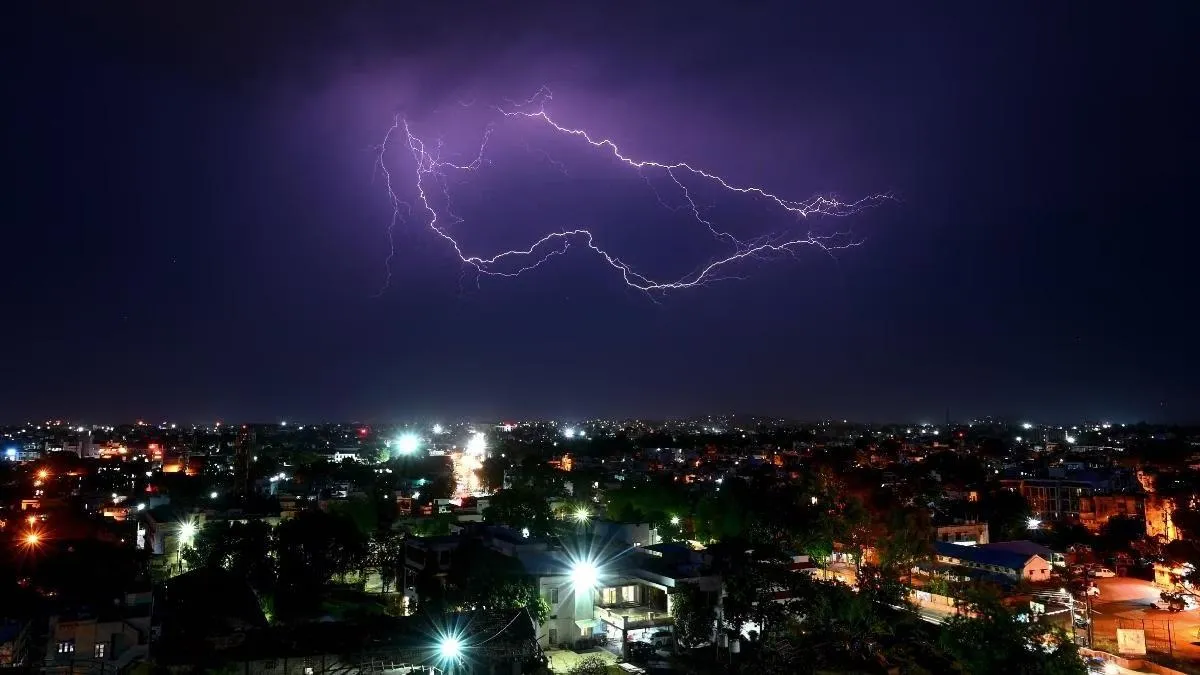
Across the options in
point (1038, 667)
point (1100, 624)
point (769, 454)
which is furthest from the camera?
point (769, 454)

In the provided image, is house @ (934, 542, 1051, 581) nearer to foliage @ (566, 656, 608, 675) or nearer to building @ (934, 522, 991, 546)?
building @ (934, 522, 991, 546)

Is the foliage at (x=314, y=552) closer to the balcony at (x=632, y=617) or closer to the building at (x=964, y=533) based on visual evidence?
the balcony at (x=632, y=617)

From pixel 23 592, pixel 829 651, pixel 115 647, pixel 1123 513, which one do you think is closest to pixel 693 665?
pixel 829 651

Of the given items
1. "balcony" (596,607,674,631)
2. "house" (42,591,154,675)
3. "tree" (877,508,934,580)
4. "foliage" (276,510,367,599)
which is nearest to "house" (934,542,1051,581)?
"tree" (877,508,934,580)

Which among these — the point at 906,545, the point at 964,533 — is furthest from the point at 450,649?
the point at 964,533

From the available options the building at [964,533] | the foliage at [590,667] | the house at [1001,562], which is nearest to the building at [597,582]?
the foliage at [590,667]

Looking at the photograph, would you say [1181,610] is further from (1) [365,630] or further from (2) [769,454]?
(2) [769,454]
